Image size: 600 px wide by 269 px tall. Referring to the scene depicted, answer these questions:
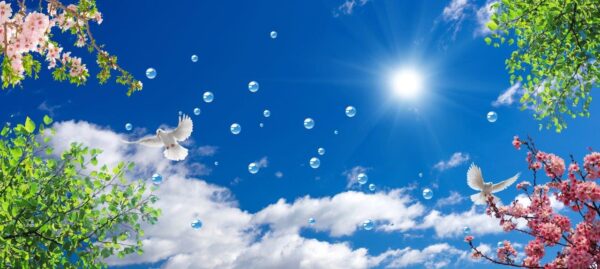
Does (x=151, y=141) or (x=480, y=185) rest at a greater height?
(x=151, y=141)

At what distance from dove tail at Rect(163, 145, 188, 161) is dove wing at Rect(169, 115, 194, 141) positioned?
30 cm

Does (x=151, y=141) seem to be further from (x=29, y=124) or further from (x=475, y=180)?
(x=475, y=180)

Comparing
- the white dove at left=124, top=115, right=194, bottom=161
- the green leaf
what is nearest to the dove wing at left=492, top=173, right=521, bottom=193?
the white dove at left=124, top=115, right=194, bottom=161

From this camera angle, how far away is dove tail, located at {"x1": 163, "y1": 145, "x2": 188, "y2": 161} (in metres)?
11.1

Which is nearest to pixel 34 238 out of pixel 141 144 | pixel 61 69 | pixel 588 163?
pixel 61 69

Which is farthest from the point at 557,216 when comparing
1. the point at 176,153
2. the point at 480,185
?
the point at 176,153

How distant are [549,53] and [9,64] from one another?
469 inches

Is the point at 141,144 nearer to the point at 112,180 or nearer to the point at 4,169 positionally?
the point at 112,180

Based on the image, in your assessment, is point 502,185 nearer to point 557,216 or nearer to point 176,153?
point 557,216

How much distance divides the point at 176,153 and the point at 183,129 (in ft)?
2.02

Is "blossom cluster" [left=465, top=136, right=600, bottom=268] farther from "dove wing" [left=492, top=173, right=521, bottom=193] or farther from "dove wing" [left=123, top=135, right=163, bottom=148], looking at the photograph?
"dove wing" [left=123, top=135, right=163, bottom=148]

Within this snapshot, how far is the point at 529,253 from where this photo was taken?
661cm

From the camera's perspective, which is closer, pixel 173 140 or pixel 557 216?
pixel 557 216

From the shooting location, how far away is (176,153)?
11211 millimetres
